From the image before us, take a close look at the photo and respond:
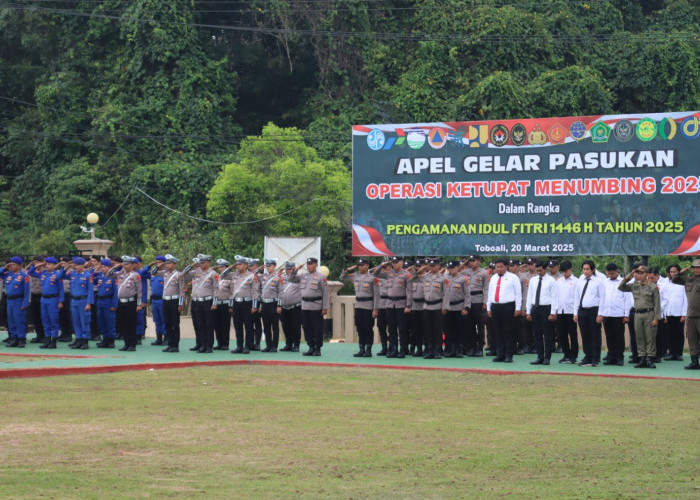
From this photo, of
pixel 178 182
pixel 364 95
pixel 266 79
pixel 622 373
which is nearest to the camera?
pixel 622 373

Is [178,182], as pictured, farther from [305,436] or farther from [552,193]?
[305,436]

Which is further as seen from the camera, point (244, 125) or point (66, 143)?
point (244, 125)

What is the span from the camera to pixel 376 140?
22109 mm

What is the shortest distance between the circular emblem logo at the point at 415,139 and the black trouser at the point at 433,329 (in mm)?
3565

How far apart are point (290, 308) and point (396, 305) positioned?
202 cm

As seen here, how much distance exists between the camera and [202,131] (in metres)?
39.2

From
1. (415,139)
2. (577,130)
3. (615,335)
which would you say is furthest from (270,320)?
(577,130)

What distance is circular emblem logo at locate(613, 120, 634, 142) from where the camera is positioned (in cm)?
2039

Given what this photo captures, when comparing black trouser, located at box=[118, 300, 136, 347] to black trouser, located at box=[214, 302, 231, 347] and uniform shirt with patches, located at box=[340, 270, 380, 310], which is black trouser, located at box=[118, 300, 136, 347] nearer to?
black trouser, located at box=[214, 302, 231, 347]

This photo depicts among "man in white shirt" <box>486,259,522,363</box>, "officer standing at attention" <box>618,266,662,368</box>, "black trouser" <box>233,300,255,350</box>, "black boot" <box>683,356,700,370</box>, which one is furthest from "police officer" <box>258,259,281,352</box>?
"black boot" <box>683,356,700,370</box>

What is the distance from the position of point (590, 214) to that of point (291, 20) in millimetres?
22897

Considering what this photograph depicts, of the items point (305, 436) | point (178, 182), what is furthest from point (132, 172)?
point (305, 436)

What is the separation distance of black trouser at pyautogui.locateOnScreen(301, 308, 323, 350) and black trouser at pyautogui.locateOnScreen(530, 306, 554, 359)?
3.66 meters

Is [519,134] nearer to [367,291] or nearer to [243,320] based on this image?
[367,291]
